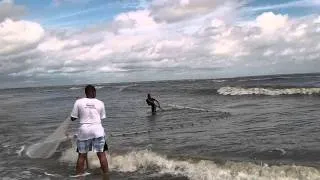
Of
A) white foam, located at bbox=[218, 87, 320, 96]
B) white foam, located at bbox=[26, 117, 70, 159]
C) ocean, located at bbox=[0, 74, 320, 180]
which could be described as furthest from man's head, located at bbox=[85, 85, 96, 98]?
white foam, located at bbox=[218, 87, 320, 96]

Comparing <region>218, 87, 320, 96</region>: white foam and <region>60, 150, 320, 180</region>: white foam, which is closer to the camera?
<region>60, 150, 320, 180</region>: white foam

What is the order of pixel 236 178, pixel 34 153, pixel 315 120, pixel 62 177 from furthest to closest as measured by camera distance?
pixel 315 120 < pixel 34 153 < pixel 62 177 < pixel 236 178

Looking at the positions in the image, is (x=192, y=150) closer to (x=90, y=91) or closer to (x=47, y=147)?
(x=47, y=147)

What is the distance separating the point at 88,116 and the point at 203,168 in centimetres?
368

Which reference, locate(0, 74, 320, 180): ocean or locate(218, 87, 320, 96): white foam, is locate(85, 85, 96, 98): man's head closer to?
locate(0, 74, 320, 180): ocean

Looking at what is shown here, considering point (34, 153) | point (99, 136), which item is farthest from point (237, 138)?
point (99, 136)

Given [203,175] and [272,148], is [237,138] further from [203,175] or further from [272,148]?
[203,175]

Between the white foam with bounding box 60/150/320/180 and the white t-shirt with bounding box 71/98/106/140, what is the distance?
2.94 meters

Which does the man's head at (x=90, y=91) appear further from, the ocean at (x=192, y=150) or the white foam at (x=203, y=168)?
the white foam at (x=203, y=168)

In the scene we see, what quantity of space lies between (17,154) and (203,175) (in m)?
7.25

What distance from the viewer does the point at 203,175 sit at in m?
10.7

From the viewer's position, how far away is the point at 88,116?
8.82 metres

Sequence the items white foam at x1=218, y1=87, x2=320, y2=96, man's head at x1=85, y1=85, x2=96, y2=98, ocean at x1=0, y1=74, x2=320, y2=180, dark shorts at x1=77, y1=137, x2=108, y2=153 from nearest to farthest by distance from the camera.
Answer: man's head at x1=85, y1=85, x2=96, y2=98
dark shorts at x1=77, y1=137, x2=108, y2=153
ocean at x1=0, y1=74, x2=320, y2=180
white foam at x1=218, y1=87, x2=320, y2=96

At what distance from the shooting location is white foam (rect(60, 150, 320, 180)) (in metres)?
10.2
